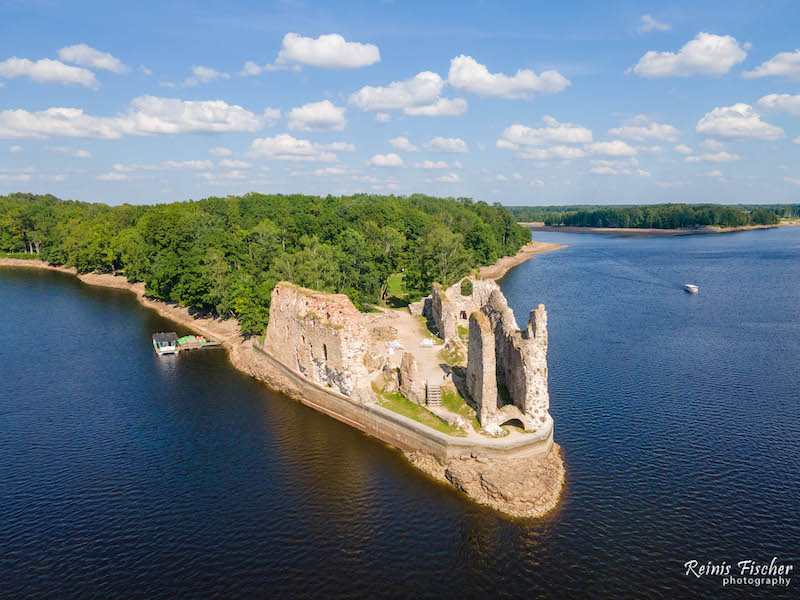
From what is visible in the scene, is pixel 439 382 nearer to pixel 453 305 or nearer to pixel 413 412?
pixel 413 412

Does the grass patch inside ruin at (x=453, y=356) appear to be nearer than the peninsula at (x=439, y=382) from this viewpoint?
No

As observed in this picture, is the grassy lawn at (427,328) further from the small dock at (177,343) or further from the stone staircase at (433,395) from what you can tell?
the small dock at (177,343)

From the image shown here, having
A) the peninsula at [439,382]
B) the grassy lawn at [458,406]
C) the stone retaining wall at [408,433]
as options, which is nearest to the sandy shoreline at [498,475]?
the peninsula at [439,382]

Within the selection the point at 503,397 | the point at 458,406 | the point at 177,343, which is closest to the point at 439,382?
the point at 458,406

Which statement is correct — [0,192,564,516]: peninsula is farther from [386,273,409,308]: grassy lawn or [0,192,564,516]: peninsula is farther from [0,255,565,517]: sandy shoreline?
[386,273,409,308]: grassy lawn

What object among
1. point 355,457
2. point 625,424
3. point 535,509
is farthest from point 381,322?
point 535,509

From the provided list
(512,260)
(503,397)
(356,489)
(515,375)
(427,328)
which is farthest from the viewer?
(512,260)
